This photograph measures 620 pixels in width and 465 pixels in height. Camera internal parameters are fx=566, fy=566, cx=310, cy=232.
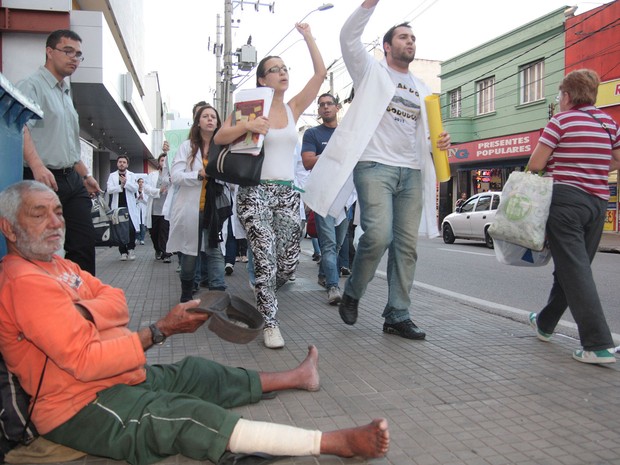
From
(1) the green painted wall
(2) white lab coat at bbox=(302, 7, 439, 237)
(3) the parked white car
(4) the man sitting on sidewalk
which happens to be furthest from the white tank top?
(1) the green painted wall

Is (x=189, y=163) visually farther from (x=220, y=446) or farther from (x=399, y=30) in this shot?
(x=220, y=446)

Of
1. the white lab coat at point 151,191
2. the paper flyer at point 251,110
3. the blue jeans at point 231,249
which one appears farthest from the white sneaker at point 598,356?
the white lab coat at point 151,191

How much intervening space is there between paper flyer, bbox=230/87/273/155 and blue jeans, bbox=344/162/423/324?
84 centimetres

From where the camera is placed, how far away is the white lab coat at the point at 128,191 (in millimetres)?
10642

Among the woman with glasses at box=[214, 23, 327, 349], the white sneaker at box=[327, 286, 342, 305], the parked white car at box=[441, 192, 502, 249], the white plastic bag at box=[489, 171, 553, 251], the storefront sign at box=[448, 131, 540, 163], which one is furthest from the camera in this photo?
the storefront sign at box=[448, 131, 540, 163]

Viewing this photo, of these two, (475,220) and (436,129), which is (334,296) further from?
(475,220)

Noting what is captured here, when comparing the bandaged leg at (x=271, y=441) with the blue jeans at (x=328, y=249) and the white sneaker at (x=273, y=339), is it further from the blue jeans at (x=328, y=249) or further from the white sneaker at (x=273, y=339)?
the blue jeans at (x=328, y=249)

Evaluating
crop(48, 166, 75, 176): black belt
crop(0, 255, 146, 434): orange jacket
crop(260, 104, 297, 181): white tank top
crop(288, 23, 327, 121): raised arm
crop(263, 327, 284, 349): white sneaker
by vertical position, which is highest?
crop(288, 23, 327, 121): raised arm

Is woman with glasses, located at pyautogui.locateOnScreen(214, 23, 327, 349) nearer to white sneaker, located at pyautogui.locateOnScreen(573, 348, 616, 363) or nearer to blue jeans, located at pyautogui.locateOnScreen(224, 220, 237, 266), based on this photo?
white sneaker, located at pyautogui.locateOnScreen(573, 348, 616, 363)

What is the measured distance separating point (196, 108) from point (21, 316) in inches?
161

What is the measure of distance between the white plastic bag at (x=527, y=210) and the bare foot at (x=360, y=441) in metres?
2.10

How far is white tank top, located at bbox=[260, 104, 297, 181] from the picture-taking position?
414 cm

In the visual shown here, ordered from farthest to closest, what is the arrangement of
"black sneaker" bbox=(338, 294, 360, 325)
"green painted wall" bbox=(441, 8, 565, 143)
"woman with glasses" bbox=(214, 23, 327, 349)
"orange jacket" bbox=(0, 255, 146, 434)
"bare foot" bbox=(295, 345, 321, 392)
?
"green painted wall" bbox=(441, 8, 565, 143) < "black sneaker" bbox=(338, 294, 360, 325) < "woman with glasses" bbox=(214, 23, 327, 349) < "bare foot" bbox=(295, 345, 321, 392) < "orange jacket" bbox=(0, 255, 146, 434)

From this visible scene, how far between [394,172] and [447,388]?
1.70 m
